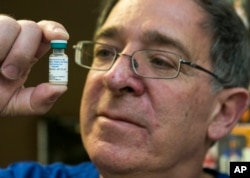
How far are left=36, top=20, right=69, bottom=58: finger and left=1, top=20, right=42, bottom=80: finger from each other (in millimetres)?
17

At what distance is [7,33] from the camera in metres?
0.94

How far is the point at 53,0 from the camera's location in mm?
2496

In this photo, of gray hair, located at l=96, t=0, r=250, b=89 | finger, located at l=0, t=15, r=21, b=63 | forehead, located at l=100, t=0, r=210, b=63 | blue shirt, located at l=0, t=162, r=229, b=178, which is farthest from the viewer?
blue shirt, located at l=0, t=162, r=229, b=178

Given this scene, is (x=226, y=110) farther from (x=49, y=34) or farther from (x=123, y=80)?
(x=49, y=34)

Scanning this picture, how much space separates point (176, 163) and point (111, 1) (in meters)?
0.63

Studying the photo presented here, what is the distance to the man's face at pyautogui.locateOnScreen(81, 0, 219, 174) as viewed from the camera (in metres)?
1.22

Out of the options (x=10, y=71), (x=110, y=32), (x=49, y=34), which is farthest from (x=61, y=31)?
(x=110, y=32)

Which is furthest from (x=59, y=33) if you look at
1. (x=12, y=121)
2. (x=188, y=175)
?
(x=12, y=121)

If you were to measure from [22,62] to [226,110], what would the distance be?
803mm

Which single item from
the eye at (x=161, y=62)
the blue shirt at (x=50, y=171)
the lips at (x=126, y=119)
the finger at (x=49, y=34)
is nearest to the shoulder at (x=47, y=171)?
the blue shirt at (x=50, y=171)

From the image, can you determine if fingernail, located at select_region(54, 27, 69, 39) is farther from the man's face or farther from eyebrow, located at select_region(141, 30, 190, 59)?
eyebrow, located at select_region(141, 30, 190, 59)

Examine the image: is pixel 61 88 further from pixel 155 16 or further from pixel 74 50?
pixel 74 50

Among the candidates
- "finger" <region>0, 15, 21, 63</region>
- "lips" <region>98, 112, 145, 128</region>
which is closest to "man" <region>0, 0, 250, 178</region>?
"lips" <region>98, 112, 145, 128</region>

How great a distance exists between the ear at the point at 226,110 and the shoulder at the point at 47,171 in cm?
46
